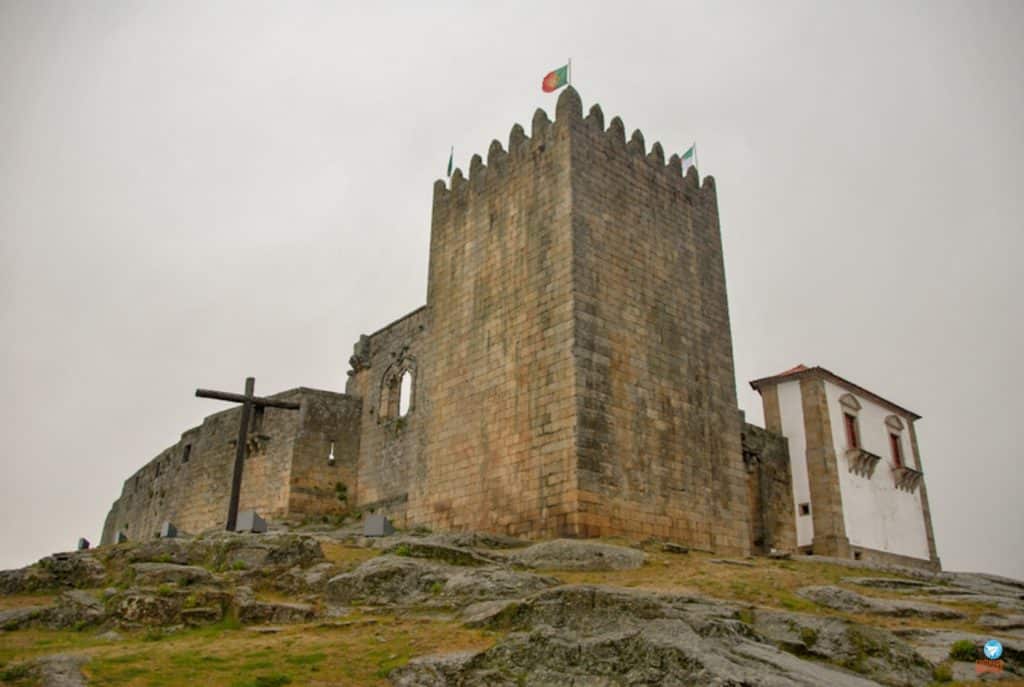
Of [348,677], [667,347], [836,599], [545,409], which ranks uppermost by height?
[667,347]

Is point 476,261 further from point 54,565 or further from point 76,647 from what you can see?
point 76,647

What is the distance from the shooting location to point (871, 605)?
10320 millimetres

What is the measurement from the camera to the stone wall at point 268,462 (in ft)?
74.7

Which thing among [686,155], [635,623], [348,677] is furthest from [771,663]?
[686,155]

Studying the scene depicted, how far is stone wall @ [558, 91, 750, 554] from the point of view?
15.2 meters

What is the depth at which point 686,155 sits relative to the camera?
67.9 feet

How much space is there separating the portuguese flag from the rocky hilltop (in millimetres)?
9651

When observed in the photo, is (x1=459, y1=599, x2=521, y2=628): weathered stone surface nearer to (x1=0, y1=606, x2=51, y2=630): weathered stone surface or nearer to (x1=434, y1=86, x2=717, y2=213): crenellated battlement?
(x1=0, y1=606, x2=51, y2=630): weathered stone surface

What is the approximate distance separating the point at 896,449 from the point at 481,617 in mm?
23000

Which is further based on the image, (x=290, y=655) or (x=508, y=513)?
(x=508, y=513)

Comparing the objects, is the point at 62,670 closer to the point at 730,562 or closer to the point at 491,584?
the point at 491,584

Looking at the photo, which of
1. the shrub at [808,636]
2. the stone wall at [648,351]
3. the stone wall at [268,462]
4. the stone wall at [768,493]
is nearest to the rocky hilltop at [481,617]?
the shrub at [808,636]

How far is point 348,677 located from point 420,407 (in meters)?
11.5

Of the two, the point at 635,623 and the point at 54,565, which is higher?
the point at 54,565
